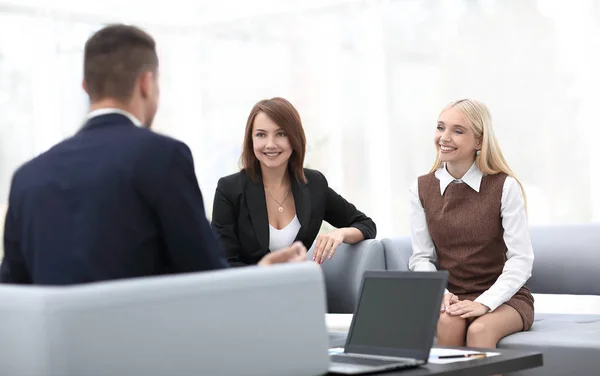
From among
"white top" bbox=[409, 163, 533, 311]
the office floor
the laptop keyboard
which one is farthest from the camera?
the office floor

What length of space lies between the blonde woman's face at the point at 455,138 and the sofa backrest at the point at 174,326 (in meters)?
1.96

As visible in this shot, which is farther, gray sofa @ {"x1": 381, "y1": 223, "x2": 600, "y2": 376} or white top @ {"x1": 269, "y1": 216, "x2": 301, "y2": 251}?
white top @ {"x1": 269, "y1": 216, "x2": 301, "y2": 251}

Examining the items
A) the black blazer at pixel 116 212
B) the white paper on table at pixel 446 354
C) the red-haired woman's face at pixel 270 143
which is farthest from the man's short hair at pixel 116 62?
the red-haired woman's face at pixel 270 143

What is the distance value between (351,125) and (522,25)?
62.3 inches

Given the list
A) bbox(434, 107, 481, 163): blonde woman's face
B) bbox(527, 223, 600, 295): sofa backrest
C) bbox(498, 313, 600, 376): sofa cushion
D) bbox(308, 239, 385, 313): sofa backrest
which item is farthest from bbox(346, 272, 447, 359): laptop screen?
bbox(527, 223, 600, 295): sofa backrest

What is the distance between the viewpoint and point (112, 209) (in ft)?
6.72

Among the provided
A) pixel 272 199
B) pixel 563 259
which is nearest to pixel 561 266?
pixel 563 259

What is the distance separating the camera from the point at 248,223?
3.98m

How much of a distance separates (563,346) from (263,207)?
1.35 m

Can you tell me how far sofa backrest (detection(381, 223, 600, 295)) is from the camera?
399cm

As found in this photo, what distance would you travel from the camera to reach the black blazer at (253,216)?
13.0 feet

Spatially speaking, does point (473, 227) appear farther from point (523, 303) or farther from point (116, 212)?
point (116, 212)

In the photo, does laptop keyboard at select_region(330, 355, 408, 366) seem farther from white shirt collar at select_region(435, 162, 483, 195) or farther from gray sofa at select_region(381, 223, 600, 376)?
white shirt collar at select_region(435, 162, 483, 195)

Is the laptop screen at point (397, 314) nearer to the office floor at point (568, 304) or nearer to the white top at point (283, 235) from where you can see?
the white top at point (283, 235)
